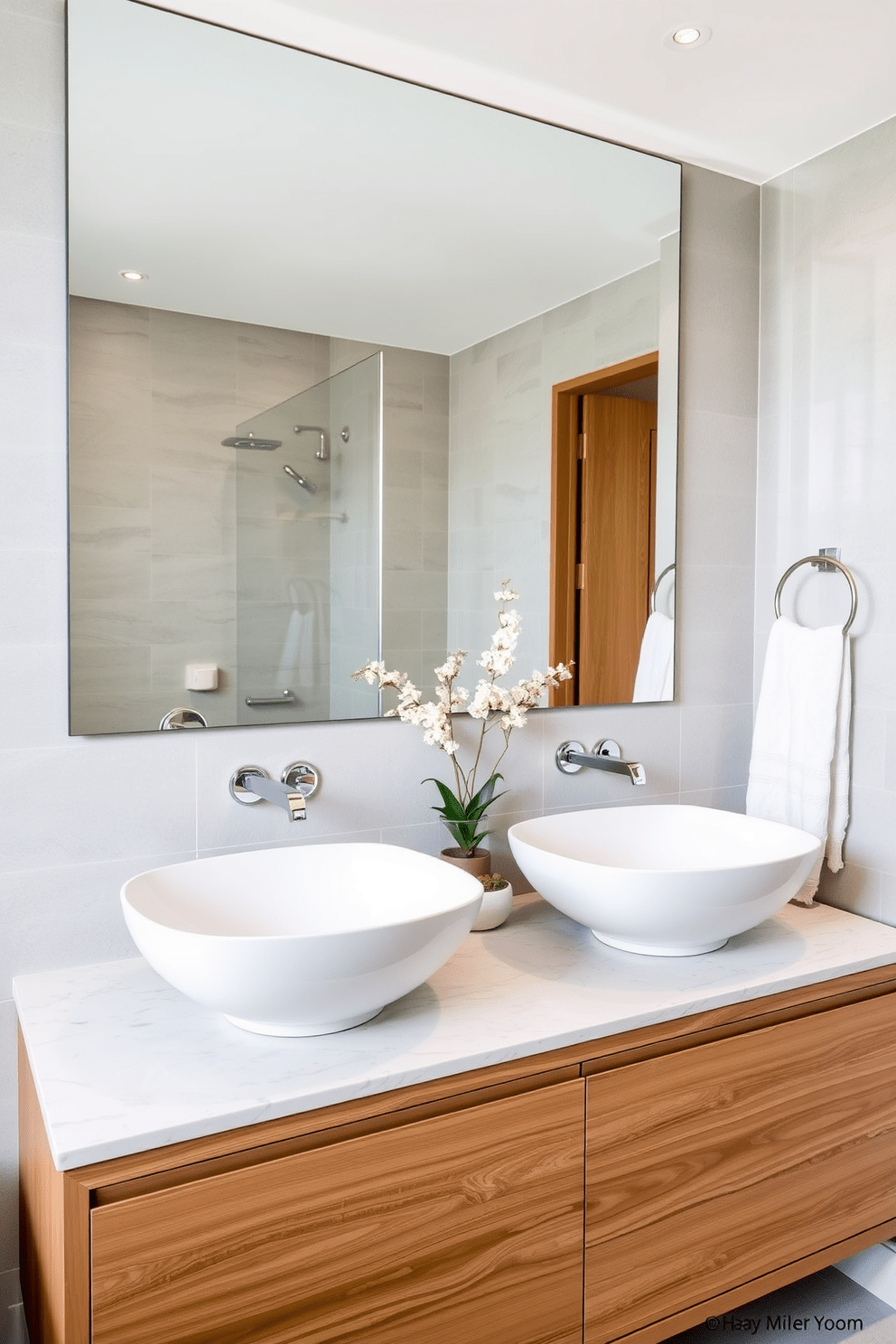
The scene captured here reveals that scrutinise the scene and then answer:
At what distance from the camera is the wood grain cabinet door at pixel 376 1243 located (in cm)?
100

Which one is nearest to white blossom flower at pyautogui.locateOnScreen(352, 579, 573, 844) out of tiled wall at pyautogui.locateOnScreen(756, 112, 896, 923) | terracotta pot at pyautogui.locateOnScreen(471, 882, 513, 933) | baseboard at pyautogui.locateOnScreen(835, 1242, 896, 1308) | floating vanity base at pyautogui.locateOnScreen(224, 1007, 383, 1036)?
terracotta pot at pyautogui.locateOnScreen(471, 882, 513, 933)

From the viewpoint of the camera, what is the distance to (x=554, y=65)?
1.67 m

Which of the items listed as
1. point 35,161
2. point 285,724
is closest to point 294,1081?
point 285,724

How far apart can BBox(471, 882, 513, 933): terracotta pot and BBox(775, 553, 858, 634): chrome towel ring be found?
86cm

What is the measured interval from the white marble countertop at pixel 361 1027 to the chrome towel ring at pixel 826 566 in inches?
24.1

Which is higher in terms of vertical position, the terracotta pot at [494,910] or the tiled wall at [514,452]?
the tiled wall at [514,452]

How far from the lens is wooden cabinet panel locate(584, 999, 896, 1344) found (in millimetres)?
1306

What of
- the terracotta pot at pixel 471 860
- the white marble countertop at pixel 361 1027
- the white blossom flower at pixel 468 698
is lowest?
the white marble countertop at pixel 361 1027

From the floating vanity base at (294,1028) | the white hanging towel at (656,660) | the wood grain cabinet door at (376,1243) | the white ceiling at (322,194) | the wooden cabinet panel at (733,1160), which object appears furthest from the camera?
the white hanging towel at (656,660)

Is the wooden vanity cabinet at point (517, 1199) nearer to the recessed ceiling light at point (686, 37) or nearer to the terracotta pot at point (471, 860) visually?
the terracotta pot at point (471, 860)

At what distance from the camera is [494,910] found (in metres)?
1.61

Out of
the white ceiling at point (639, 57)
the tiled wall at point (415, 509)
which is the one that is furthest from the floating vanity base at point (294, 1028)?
the white ceiling at point (639, 57)

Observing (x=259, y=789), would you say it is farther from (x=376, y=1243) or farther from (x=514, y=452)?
(x=514, y=452)

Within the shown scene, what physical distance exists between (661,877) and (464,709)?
53cm
